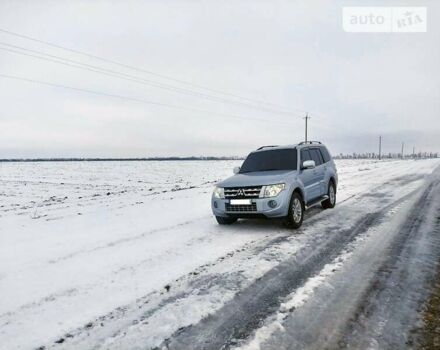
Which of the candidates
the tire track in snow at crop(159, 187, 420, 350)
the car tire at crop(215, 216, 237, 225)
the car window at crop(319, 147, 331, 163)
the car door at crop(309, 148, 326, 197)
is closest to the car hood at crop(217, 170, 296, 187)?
the car tire at crop(215, 216, 237, 225)

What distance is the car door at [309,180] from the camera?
27.1ft

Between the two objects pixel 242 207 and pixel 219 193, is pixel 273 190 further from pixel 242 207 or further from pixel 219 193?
pixel 219 193

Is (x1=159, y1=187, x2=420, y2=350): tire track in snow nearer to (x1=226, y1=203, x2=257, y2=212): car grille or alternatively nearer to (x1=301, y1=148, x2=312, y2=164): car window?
(x1=226, y1=203, x2=257, y2=212): car grille

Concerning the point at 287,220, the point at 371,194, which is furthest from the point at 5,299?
the point at 371,194

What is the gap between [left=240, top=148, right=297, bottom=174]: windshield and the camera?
27.7 feet

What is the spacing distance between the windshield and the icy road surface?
141 centimetres

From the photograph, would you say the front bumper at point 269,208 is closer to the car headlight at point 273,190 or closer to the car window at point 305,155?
the car headlight at point 273,190

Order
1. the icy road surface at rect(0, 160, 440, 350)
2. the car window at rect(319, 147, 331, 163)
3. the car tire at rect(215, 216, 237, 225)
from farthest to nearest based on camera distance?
the car window at rect(319, 147, 331, 163), the car tire at rect(215, 216, 237, 225), the icy road surface at rect(0, 160, 440, 350)

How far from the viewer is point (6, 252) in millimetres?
6285

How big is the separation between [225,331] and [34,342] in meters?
1.69

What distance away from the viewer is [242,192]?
7328 mm

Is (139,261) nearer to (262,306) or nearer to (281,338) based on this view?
(262,306)

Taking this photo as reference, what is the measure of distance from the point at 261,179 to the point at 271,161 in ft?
4.62

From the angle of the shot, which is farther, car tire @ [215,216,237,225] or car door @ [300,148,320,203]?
car door @ [300,148,320,203]
